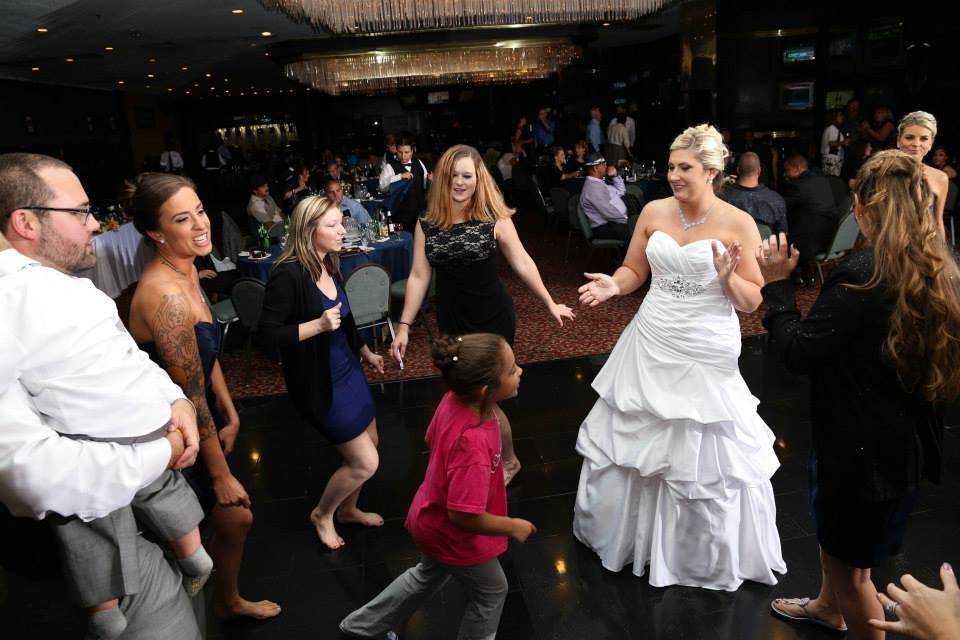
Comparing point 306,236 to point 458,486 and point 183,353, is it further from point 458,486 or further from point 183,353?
point 458,486

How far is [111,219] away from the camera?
27.7ft

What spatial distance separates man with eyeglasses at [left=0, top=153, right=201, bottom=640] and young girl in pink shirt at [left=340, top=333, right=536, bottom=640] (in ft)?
2.32

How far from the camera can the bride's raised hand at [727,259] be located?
7.93 ft

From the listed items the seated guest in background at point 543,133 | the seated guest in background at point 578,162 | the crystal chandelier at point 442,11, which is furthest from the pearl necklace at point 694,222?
the seated guest in background at point 543,133

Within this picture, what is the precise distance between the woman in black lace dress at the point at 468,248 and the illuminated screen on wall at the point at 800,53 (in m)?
13.2

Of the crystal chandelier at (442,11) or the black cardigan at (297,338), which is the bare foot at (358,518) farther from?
the crystal chandelier at (442,11)

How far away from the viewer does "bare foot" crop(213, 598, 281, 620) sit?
2.69m

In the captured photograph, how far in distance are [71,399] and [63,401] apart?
1 cm

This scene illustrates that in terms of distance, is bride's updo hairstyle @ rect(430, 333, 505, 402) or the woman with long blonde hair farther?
bride's updo hairstyle @ rect(430, 333, 505, 402)

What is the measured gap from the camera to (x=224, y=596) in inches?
105

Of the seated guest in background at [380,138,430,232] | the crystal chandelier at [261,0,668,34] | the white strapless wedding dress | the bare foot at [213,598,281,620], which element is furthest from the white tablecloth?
the white strapless wedding dress

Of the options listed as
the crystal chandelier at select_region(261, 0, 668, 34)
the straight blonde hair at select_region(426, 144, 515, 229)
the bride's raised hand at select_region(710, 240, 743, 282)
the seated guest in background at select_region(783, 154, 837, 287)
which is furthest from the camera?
the seated guest in background at select_region(783, 154, 837, 287)

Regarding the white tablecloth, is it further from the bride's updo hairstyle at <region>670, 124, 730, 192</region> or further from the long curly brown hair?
the long curly brown hair

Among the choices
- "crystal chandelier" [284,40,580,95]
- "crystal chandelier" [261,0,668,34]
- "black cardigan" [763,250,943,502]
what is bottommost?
"black cardigan" [763,250,943,502]
